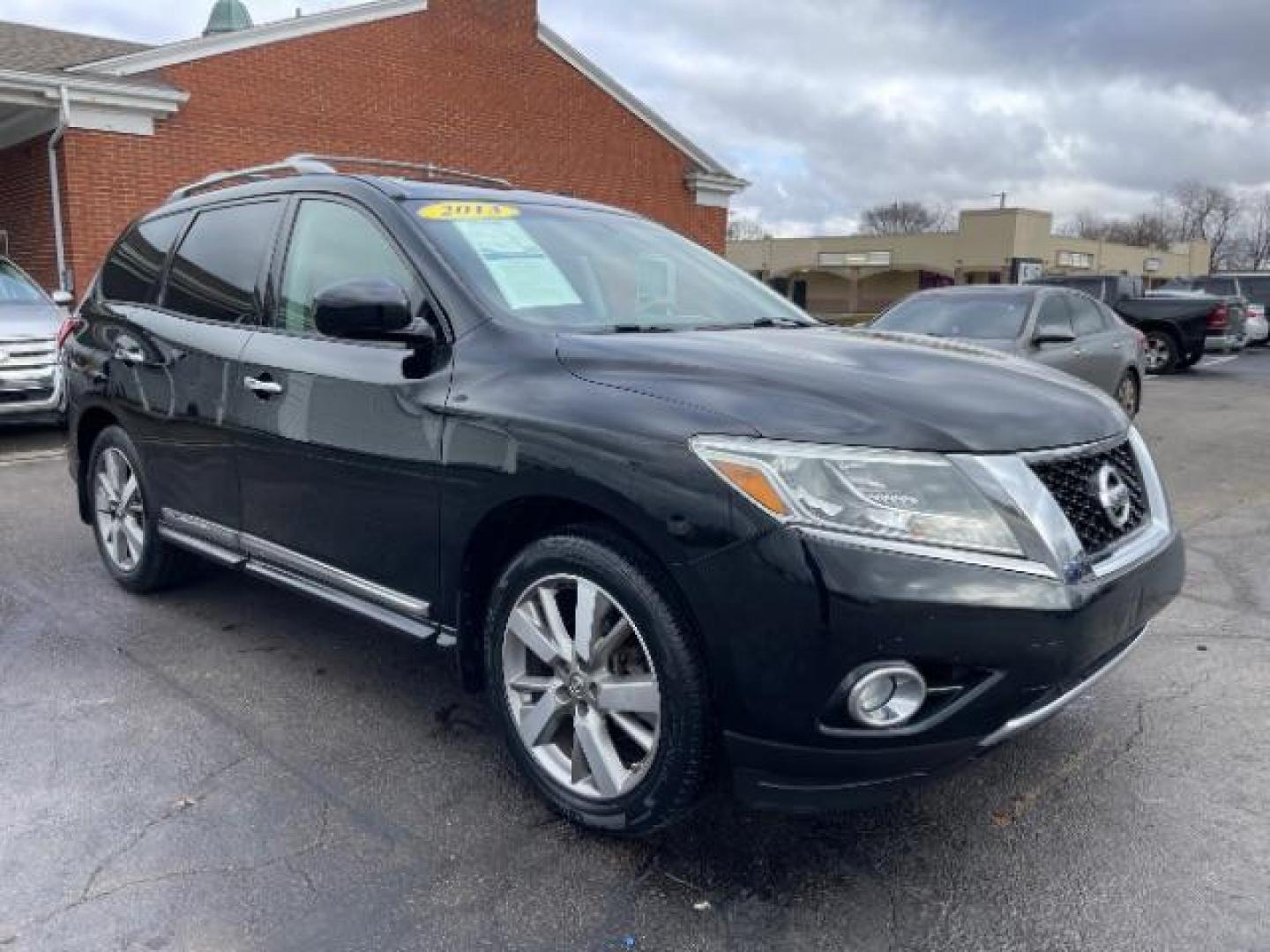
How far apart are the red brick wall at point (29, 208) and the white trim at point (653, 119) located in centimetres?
845

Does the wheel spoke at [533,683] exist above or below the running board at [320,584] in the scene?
below

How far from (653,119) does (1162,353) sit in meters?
10.2

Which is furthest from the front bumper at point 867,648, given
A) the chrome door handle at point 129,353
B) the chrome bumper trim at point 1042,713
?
the chrome door handle at point 129,353

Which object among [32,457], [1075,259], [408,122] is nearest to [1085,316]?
[32,457]

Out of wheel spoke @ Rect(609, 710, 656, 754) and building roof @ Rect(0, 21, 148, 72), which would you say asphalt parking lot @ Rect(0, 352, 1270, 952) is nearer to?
wheel spoke @ Rect(609, 710, 656, 754)

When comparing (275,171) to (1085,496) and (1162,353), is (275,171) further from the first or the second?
(1162,353)

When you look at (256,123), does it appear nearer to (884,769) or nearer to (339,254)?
(339,254)

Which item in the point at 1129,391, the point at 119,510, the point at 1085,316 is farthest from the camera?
the point at 1129,391

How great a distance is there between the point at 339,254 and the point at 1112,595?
2.62m

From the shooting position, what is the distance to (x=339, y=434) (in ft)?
10.8

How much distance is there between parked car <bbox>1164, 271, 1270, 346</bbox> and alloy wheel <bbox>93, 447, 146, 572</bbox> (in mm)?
25983

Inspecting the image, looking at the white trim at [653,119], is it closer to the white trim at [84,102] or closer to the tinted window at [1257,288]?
the white trim at [84,102]

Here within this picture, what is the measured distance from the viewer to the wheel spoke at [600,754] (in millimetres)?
2635

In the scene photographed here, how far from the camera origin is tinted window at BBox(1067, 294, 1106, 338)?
10.2 meters
